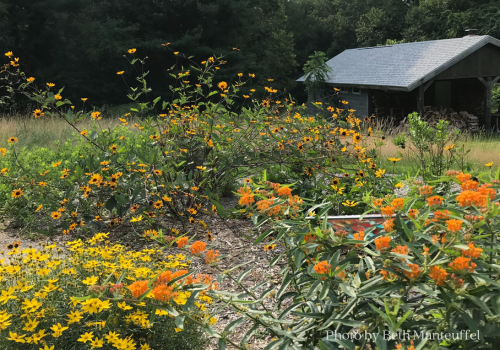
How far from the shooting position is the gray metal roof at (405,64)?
1343cm

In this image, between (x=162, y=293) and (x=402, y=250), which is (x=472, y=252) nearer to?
(x=402, y=250)

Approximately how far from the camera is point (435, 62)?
543 inches

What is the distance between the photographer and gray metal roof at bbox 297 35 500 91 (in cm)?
1343

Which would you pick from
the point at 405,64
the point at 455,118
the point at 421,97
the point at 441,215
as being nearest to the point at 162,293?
the point at 441,215

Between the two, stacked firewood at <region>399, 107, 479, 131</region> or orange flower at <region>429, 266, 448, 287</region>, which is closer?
orange flower at <region>429, 266, 448, 287</region>

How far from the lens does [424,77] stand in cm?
1309

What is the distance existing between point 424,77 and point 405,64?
195cm

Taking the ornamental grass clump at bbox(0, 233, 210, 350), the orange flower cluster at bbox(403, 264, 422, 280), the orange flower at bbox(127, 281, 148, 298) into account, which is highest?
the orange flower cluster at bbox(403, 264, 422, 280)

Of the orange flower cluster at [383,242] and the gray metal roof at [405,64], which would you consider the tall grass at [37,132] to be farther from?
the gray metal roof at [405,64]

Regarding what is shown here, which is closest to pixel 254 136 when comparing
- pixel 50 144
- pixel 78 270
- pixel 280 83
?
pixel 78 270

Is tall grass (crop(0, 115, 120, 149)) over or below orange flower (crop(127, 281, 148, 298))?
below

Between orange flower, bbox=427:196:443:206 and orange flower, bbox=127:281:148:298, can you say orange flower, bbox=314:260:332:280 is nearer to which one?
orange flower, bbox=427:196:443:206

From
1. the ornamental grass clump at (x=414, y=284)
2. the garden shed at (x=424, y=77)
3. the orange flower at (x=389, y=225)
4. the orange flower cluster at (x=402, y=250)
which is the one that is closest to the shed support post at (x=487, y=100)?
the garden shed at (x=424, y=77)

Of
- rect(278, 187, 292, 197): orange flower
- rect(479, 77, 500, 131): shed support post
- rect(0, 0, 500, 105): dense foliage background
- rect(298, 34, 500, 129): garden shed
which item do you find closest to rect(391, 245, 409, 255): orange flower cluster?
rect(278, 187, 292, 197): orange flower
